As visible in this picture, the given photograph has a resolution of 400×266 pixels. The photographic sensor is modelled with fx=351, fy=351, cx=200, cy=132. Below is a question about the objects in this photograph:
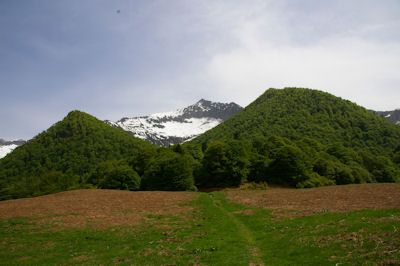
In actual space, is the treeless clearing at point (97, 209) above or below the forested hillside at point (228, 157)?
below

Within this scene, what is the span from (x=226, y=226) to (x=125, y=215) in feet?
46.7

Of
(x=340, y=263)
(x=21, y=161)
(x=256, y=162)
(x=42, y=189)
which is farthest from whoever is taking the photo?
(x=21, y=161)

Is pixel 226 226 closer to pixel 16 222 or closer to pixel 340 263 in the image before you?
pixel 340 263

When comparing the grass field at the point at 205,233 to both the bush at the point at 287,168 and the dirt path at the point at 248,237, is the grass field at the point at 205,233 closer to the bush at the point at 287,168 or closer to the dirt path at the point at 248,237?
the dirt path at the point at 248,237

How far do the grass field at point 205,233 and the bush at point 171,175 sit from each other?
127ft

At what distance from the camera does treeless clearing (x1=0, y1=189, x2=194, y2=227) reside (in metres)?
39.4

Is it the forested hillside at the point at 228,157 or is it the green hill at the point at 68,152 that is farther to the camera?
the green hill at the point at 68,152

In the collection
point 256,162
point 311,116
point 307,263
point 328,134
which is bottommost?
point 307,263

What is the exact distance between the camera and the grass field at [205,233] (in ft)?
74.4

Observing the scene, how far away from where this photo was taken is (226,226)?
34.1 metres

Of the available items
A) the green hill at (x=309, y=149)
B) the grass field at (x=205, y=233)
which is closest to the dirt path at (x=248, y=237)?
the grass field at (x=205, y=233)

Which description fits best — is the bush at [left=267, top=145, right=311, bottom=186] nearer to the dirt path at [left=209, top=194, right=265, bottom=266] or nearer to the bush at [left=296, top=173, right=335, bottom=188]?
the bush at [left=296, top=173, right=335, bottom=188]

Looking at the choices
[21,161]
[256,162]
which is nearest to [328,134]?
[256,162]

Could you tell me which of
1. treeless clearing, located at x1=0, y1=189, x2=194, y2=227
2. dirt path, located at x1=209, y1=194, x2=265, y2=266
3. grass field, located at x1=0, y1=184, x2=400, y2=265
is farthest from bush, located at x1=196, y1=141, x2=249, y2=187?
dirt path, located at x1=209, y1=194, x2=265, y2=266
